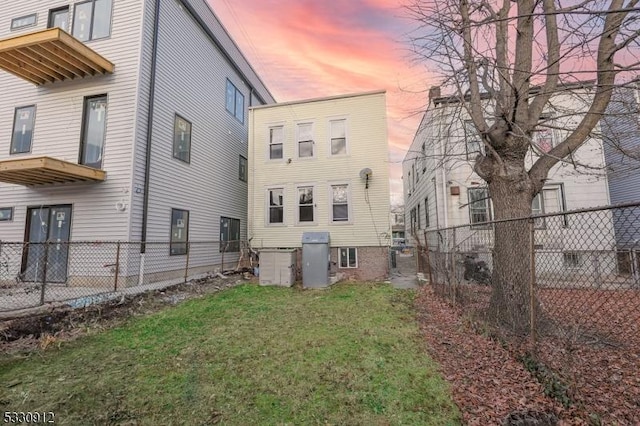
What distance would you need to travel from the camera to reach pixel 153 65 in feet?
29.4

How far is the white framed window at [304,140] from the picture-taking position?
12.2 metres

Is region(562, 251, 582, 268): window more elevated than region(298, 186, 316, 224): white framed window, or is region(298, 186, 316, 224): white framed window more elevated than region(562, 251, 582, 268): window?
region(298, 186, 316, 224): white framed window

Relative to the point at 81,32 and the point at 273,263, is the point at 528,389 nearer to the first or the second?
the point at 273,263

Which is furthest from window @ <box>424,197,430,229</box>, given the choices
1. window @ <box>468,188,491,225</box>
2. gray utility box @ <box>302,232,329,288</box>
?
gray utility box @ <box>302,232,329,288</box>

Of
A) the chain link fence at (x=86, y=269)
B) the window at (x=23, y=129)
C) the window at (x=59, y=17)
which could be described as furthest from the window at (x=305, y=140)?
the window at (x=23, y=129)

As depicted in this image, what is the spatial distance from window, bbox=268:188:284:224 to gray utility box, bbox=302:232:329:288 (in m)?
2.35

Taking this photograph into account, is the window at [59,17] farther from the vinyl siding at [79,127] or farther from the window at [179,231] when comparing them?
the window at [179,231]

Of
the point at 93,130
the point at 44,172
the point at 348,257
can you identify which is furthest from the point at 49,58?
the point at 348,257

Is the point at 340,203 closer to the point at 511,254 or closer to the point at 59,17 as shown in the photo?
the point at 511,254

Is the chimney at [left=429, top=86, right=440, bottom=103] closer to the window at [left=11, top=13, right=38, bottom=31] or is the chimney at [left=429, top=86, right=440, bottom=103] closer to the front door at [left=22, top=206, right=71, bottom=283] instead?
the front door at [left=22, top=206, right=71, bottom=283]

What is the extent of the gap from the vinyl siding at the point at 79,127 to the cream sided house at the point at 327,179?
4.91m

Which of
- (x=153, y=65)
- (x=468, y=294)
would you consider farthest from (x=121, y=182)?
(x=468, y=294)

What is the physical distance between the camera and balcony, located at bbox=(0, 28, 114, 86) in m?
7.19

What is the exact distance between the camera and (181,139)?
1045cm
